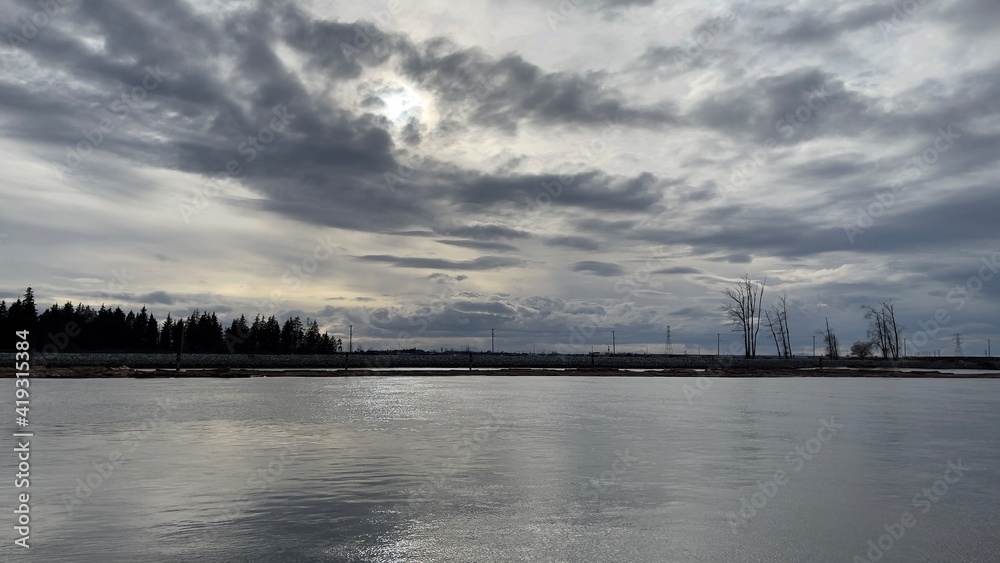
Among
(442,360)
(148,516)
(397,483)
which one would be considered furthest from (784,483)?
(442,360)

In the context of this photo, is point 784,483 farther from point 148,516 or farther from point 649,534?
point 148,516

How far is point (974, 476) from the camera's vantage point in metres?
15.6

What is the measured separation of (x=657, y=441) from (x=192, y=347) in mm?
170559

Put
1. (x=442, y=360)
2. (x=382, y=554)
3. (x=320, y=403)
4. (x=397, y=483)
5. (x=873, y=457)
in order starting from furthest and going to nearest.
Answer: (x=442, y=360), (x=320, y=403), (x=873, y=457), (x=397, y=483), (x=382, y=554)

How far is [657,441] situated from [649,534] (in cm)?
1141

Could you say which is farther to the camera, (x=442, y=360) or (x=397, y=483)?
(x=442, y=360)

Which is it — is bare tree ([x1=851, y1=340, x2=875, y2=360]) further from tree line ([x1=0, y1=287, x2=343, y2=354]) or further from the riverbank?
tree line ([x1=0, y1=287, x2=343, y2=354])

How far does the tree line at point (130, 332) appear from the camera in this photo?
141m

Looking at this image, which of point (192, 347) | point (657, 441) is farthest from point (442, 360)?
point (657, 441)

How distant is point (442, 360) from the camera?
466 ft

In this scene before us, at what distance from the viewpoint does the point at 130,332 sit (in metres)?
155

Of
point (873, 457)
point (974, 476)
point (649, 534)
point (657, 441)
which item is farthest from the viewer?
point (657, 441)

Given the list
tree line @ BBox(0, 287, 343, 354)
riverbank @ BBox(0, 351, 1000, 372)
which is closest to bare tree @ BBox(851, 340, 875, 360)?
riverbank @ BBox(0, 351, 1000, 372)

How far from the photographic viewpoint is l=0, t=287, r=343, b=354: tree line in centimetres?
14075
